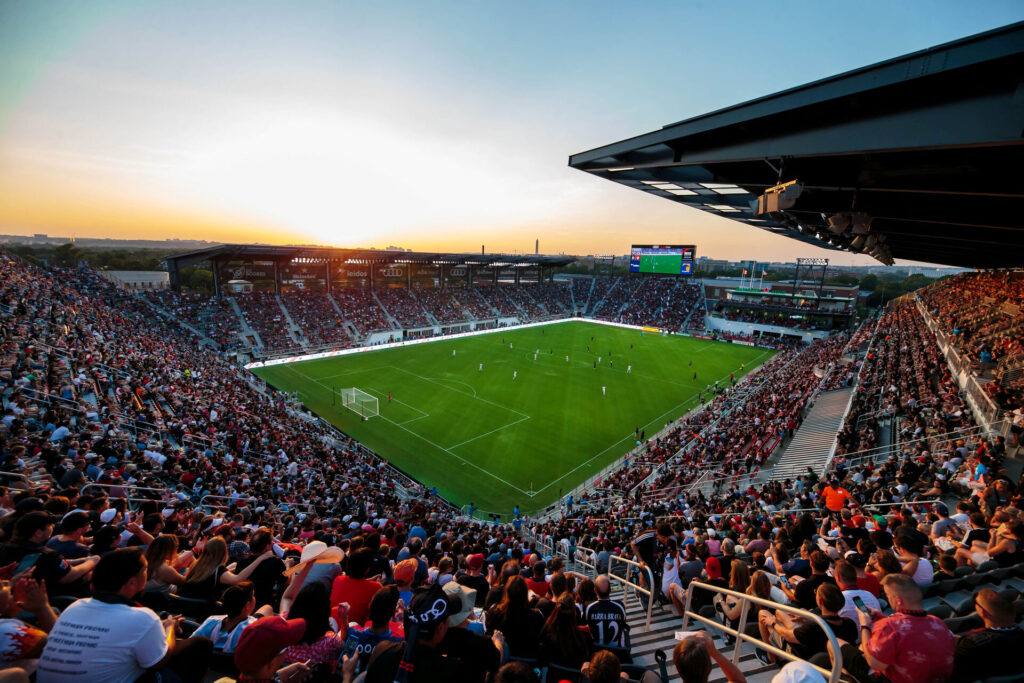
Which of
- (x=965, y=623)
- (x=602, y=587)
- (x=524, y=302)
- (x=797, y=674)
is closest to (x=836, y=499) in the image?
(x=965, y=623)

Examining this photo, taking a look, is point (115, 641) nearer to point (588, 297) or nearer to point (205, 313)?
point (205, 313)

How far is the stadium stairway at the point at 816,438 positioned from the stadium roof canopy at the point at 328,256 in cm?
4344

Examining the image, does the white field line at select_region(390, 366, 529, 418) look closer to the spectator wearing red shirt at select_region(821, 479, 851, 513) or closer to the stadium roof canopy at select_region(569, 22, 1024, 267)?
the spectator wearing red shirt at select_region(821, 479, 851, 513)

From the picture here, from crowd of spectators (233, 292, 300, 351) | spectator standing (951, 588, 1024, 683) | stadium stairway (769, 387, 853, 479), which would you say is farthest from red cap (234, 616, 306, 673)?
crowd of spectators (233, 292, 300, 351)

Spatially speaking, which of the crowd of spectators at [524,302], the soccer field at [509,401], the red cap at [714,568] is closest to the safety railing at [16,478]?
the red cap at [714,568]

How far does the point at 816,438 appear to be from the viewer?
18.7m

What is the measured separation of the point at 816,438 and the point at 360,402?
2467 centimetres

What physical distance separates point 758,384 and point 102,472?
35903 millimetres

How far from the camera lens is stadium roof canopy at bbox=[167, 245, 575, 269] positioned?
3837cm

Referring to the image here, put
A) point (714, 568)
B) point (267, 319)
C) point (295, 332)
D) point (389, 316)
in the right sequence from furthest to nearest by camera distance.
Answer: point (389, 316) < point (267, 319) < point (295, 332) < point (714, 568)

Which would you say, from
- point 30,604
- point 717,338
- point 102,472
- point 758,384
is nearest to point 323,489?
point 102,472

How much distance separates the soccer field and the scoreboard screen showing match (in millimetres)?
12036

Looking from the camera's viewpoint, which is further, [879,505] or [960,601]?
[879,505]

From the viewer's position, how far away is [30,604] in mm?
2889
